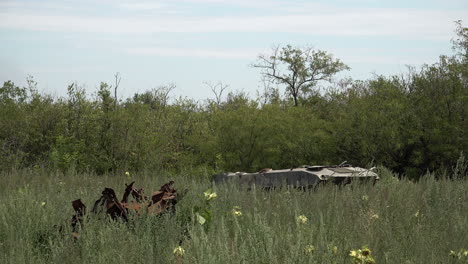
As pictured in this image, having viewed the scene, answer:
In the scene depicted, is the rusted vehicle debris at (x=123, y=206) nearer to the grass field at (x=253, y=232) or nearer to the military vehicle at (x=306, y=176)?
the grass field at (x=253, y=232)

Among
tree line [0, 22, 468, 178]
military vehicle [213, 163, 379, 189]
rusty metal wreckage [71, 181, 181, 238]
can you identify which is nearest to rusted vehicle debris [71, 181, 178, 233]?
rusty metal wreckage [71, 181, 181, 238]

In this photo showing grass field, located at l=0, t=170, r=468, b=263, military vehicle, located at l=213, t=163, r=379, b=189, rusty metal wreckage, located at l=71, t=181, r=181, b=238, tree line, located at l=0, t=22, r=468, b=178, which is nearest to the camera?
grass field, located at l=0, t=170, r=468, b=263

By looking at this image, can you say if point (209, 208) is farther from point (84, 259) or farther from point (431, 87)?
point (431, 87)

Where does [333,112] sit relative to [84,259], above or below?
above

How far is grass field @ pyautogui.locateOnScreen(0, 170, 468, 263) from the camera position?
4.67 m

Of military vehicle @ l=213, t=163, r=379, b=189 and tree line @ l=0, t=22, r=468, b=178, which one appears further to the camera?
tree line @ l=0, t=22, r=468, b=178

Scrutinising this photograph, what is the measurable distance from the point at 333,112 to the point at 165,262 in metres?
18.5

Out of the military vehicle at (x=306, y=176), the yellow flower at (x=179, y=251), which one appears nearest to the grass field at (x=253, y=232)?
the yellow flower at (x=179, y=251)

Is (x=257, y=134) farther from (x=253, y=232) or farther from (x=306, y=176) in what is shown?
(x=253, y=232)

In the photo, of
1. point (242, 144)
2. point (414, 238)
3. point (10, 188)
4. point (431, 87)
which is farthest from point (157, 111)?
point (414, 238)

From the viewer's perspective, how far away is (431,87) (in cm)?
2044

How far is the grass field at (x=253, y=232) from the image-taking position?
4.67 metres

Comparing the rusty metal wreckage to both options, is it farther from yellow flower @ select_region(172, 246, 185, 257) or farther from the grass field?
yellow flower @ select_region(172, 246, 185, 257)

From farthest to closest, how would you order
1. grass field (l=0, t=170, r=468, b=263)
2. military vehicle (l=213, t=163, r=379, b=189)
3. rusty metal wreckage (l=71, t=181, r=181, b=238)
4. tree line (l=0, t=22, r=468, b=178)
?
tree line (l=0, t=22, r=468, b=178), military vehicle (l=213, t=163, r=379, b=189), rusty metal wreckage (l=71, t=181, r=181, b=238), grass field (l=0, t=170, r=468, b=263)
